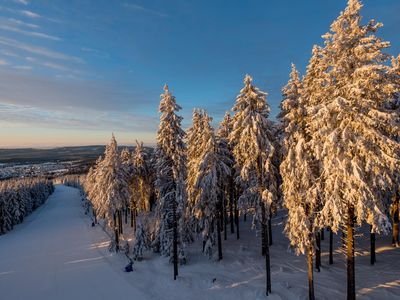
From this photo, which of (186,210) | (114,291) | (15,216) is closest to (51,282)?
(114,291)

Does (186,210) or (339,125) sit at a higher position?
(339,125)

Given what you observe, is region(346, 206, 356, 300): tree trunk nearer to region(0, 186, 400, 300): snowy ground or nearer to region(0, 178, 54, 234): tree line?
region(0, 186, 400, 300): snowy ground

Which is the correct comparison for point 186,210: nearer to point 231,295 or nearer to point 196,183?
point 196,183

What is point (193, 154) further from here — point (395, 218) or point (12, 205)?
point (12, 205)

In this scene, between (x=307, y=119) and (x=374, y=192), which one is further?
(x=307, y=119)

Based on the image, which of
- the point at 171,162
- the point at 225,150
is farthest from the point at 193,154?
the point at 171,162
